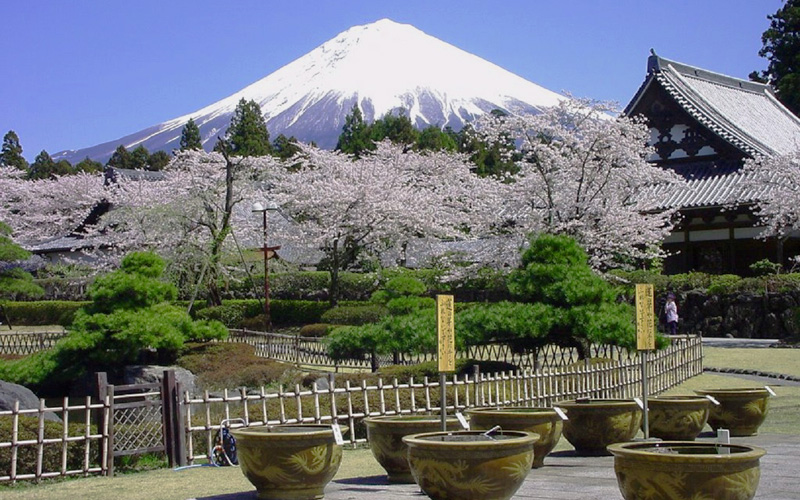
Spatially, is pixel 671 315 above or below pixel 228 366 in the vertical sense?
above

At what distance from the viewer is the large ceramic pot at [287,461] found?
27.0ft

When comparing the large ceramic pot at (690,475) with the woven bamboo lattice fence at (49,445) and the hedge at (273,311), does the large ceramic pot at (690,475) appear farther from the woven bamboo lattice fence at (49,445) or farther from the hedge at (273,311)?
the hedge at (273,311)


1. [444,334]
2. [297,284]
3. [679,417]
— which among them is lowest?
[679,417]

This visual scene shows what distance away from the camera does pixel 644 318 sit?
11.8 metres

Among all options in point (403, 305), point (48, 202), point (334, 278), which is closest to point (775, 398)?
point (403, 305)

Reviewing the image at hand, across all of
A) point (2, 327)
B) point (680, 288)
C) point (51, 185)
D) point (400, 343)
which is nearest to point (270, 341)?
point (400, 343)

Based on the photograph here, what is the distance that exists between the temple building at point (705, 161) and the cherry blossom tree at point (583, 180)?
1961mm

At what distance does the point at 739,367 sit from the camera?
2141 cm

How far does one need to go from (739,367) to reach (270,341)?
11.8 meters

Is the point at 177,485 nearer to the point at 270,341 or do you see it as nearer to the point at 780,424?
the point at 780,424

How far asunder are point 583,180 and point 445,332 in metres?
20.5

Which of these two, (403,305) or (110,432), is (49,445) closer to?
(110,432)

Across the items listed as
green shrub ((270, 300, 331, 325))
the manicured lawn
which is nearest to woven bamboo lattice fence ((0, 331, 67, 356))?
green shrub ((270, 300, 331, 325))

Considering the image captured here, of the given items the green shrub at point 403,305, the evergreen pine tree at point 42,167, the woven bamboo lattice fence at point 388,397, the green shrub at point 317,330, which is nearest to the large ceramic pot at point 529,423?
the woven bamboo lattice fence at point 388,397
